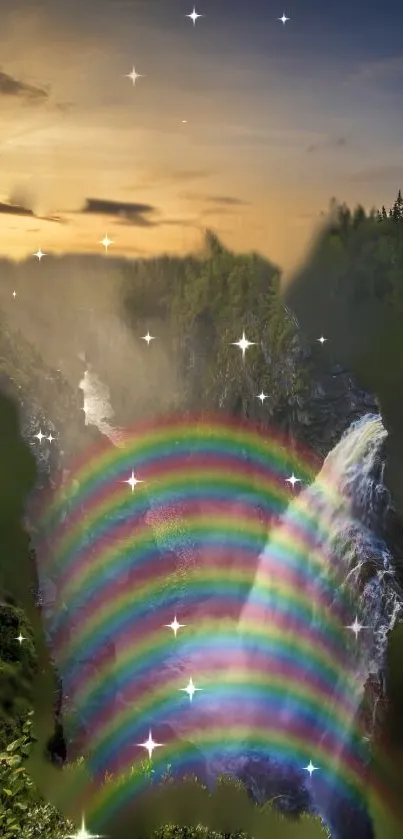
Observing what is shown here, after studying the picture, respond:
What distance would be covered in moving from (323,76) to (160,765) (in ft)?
8.77

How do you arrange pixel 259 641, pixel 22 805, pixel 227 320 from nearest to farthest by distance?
1. pixel 22 805
2. pixel 227 320
3. pixel 259 641

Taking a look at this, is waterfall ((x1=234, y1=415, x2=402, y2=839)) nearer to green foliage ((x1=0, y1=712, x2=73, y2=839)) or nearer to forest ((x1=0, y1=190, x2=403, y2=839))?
forest ((x1=0, y1=190, x2=403, y2=839))

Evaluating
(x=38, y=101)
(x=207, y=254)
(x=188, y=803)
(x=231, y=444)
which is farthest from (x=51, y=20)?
(x=188, y=803)

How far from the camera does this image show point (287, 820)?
2.94 metres

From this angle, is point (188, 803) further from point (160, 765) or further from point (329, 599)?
point (329, 599)

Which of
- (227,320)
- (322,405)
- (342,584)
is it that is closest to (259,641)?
(342,584)

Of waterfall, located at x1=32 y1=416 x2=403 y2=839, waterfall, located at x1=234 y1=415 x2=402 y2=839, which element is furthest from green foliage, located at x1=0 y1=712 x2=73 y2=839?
waterfall, located at x1=234 y1=415 x2=402 y2=839

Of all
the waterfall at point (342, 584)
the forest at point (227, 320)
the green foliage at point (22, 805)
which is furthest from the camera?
the waterfall at point (342, 584)

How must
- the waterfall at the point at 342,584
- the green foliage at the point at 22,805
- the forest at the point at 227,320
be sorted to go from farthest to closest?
the waterfall at the point at 342,584 < the forest at the point at 227,320 < the green foliage at the point at 22,805

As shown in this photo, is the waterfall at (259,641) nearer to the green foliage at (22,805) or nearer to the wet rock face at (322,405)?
the wet rock face at (322,405)

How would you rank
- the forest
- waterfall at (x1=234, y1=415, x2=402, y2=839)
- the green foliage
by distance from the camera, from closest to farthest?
1. the green foliage
2. the forest
3. waterfall at (x1=234, y1=415, x2=402, y2=839)

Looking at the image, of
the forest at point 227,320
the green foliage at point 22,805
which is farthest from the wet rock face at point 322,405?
the green foliage at point 22,805

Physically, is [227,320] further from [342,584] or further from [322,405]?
[342,584]

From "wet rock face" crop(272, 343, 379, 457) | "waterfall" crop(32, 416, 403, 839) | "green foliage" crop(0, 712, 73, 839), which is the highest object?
"wet rock face" crop(272, 343, 379, 457)
